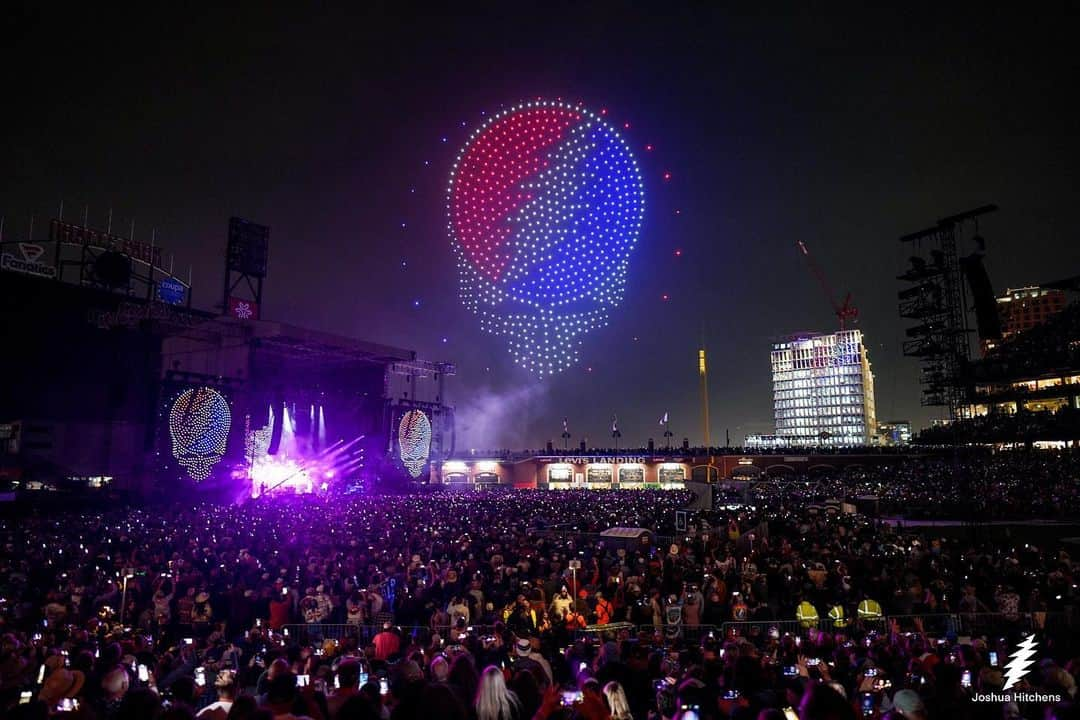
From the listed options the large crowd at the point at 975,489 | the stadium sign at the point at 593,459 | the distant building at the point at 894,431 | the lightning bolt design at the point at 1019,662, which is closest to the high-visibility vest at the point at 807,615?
the lightning bolt design at the point at 1019,662

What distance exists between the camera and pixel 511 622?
34.2ft

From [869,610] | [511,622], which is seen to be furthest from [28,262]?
[869,610]

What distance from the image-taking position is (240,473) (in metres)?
38.0

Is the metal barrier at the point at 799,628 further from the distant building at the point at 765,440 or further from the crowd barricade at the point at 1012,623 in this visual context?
the distant building at the point at 765,440

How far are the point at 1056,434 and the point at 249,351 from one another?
5137 cm

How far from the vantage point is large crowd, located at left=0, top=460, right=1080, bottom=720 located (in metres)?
5.23

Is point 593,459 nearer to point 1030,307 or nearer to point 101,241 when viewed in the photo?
point 101,241

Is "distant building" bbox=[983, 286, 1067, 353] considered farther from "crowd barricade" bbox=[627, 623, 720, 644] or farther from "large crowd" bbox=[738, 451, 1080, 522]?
"crowd barricade" bbox=[627, 623, 720, 644]

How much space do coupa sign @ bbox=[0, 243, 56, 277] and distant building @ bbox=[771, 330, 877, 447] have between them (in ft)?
452

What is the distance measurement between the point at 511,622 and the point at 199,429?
94.7 ft

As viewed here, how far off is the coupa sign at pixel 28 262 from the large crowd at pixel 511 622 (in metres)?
21.8

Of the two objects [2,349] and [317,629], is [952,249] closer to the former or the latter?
[317,629]

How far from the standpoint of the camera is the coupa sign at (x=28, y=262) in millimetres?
35719

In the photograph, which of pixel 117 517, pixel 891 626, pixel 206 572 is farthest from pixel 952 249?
pixel 117 517
